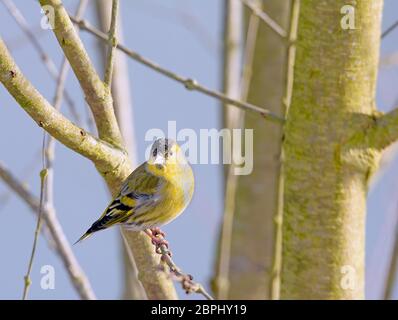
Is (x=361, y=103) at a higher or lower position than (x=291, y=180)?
higher

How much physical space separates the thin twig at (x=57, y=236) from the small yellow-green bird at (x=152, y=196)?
0.96 feet

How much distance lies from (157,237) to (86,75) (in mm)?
464

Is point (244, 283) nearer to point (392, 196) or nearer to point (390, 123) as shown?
point (392, 196)

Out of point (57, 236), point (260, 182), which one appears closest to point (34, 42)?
point (57, 236)

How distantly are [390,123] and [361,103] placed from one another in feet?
0.35

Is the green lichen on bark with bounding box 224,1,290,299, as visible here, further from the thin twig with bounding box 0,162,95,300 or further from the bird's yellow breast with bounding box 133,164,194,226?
the bird's yellow breast with bounding box 133,164,194,226

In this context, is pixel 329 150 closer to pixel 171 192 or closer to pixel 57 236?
pixel 171 192

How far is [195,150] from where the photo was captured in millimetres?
2391

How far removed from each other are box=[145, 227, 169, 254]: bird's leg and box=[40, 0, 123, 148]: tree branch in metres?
0.26

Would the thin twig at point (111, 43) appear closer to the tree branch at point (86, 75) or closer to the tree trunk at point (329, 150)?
the tree branch at point (86, 75)

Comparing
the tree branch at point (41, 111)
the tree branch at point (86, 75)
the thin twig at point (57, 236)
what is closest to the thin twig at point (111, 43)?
the tree branch at point (86, 75)

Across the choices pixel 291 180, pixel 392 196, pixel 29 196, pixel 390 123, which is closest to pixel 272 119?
pixel 291 180

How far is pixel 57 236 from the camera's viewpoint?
246 centimetres

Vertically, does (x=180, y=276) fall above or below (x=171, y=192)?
below
